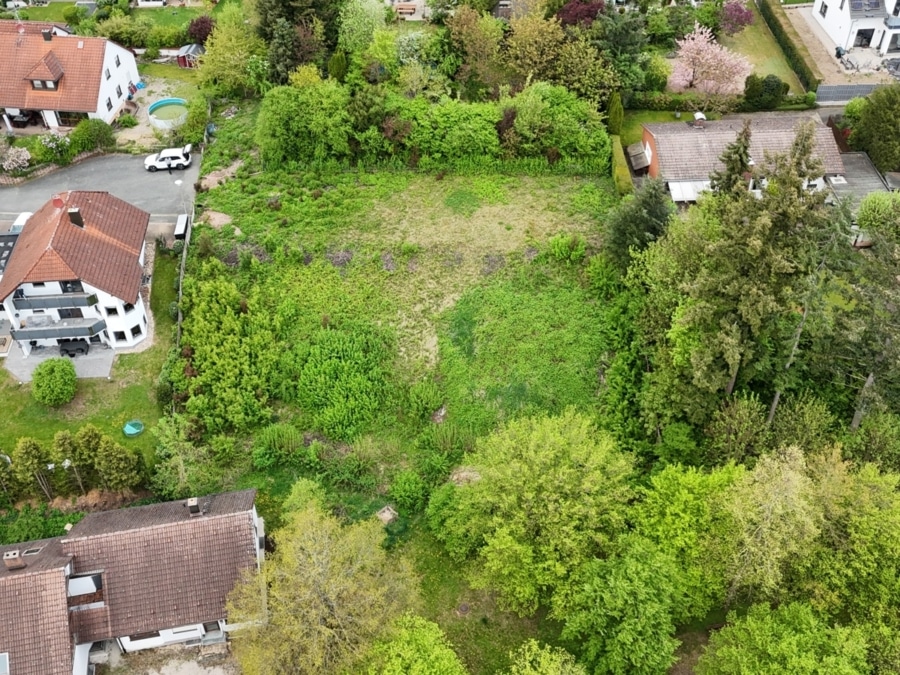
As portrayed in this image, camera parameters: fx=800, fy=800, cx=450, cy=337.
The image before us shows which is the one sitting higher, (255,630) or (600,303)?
(600,303)

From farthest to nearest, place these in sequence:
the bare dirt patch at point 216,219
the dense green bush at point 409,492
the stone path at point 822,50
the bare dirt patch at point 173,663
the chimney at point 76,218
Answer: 1. the stone path at point 822,50
2. the bare dirt patch at point 216,219
3. the chimney at point 76,218
4. the dense green bush at point 409,492
5. the bare dirt patch at point 173,663

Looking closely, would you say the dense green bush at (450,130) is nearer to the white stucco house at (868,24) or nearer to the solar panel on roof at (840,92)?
the solar panel on roof at (840,92)

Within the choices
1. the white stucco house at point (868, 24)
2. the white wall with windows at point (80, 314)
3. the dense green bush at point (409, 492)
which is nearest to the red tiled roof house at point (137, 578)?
the dense green bush at point (409, 492)

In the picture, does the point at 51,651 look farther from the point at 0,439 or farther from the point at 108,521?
the point at 0,439

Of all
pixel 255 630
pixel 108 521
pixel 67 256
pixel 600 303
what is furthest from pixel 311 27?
pixel 255 630

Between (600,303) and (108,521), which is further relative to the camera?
(600,303)

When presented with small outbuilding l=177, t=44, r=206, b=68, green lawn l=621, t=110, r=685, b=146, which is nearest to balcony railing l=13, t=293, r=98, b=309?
small outbuilding l=177, t=44, r=206, b=68
